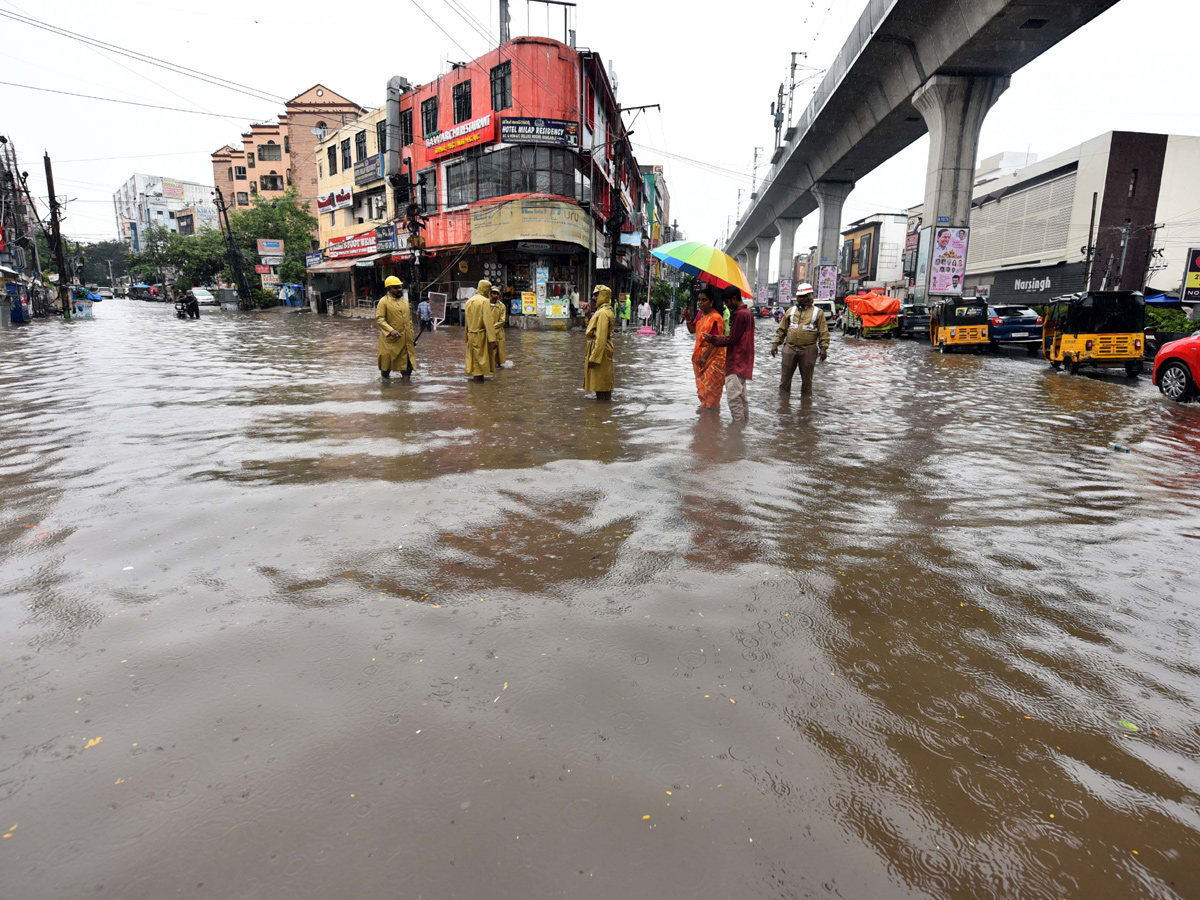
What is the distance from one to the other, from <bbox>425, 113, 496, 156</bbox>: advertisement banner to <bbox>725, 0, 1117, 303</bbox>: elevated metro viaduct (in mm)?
15454

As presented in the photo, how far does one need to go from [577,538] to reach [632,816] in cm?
230

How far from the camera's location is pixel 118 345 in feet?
57.5

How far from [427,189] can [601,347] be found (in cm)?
2881

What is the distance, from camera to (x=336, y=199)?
42.8m

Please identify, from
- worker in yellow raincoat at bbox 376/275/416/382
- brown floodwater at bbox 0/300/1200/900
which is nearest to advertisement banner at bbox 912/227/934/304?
worker in yellow raincoat at bbox 376/275/416/382

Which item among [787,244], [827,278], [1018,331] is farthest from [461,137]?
[787,244]

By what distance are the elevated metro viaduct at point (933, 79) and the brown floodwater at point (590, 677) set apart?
21565 mm

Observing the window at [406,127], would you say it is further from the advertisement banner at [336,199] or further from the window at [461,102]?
the advertisement banner at [336,199]

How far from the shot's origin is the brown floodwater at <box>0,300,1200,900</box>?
72.3 inches

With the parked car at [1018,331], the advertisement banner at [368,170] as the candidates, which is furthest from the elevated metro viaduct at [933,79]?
the advertisement banner at [368,170]

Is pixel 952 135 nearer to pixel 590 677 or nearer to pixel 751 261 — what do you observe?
pixel 590 677

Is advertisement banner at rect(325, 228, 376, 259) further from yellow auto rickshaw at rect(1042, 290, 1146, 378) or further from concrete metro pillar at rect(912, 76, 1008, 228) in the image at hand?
yellow auto rickshaw at rect(1042, 290, 1146, 378)

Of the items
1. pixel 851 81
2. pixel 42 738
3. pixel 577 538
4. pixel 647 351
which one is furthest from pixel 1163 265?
pixel 42 738

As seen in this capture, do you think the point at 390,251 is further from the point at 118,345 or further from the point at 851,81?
the point at 851,81
